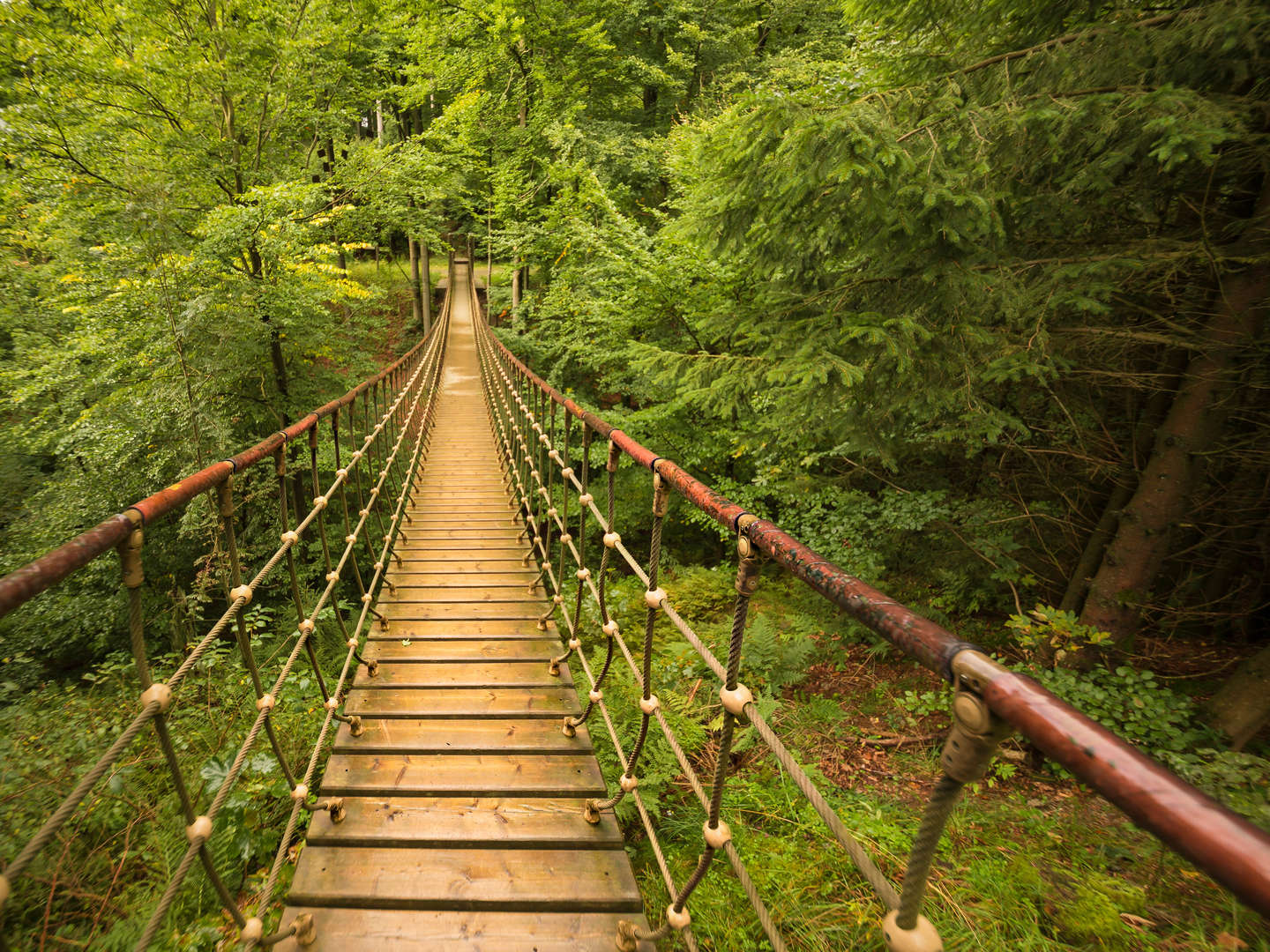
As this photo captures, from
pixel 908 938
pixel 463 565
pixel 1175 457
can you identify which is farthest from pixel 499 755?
pixel 1175 457

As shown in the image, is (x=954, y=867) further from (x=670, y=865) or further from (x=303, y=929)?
(x=303, y=929)

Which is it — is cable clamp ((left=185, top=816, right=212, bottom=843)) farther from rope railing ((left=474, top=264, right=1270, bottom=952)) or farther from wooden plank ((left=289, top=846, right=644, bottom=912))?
rope railing ((left=474, top=264, right=1270, bottom=952))

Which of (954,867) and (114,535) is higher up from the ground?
(114,535)

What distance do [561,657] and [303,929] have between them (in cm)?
→ 128

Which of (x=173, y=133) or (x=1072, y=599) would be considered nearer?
(x=1072, y=599)

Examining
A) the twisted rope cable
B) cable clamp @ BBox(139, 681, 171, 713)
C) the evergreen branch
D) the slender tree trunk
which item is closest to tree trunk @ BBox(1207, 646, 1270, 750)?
the slender tree trunk

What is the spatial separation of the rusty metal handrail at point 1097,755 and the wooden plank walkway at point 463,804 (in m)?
1.47

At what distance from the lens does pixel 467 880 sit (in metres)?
1.73

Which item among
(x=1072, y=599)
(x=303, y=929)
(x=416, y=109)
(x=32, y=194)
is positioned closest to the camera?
(x=303, y=929)

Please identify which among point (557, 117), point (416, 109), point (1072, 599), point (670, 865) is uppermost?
point (416, 109)

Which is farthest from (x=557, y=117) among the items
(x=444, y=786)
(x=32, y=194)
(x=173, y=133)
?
(x=444, y=786)

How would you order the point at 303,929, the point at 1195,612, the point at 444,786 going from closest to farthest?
the point at 303,929 → the point at 444,786 → the point at 1195,612

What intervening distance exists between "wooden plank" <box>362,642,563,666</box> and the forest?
666 millimetres

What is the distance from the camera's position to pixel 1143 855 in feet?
8.32
